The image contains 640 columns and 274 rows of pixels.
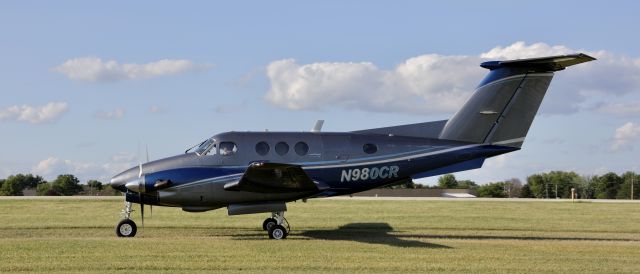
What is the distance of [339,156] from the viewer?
18156mm

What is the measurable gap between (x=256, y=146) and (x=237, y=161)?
2.14ft

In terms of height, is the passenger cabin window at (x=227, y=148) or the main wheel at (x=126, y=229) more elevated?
the passenger cabin window at (x=227, y=148)

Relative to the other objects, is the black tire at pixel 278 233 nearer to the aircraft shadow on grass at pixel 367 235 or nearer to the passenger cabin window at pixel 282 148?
the aircraft shadow on grass at pixel 367 235

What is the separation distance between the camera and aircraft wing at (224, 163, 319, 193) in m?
15.8

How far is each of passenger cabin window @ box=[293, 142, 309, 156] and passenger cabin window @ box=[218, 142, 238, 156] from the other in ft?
5.13

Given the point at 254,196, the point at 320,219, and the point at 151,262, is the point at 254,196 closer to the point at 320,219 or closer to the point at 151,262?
the point at 151,262

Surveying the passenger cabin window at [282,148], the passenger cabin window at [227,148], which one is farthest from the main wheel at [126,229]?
the passenger cabin window at [282,148]

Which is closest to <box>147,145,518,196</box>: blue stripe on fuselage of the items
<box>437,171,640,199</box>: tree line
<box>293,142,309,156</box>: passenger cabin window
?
<box>293,142,309,156</box>: passenger cabin window

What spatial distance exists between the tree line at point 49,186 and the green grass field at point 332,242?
32099 mm

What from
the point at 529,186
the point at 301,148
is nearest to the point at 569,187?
the point at 529,186

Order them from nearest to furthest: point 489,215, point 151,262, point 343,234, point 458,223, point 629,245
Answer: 1. point 151,262
2. point 629,245
3. point 343,234
4. point 458,223
5. point 489,215

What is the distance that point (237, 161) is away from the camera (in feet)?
57.9

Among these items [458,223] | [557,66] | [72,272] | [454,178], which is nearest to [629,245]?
[557,66]

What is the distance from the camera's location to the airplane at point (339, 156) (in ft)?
55.9
